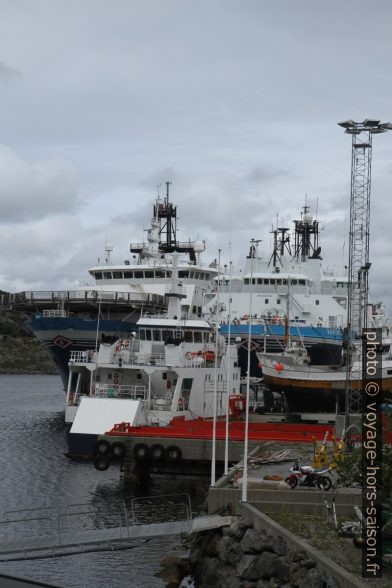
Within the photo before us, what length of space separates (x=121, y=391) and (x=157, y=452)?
11237 mm

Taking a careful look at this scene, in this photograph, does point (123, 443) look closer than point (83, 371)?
Yes

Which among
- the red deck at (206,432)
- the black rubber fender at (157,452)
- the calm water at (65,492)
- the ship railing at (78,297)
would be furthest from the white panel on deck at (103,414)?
the ship railing at (78,297)

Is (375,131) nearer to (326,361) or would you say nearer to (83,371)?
(83,371)

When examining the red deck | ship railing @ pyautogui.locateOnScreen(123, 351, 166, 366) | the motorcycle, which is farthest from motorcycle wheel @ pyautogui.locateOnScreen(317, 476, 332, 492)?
ship railing @ pyautogui.locateOnScreen(123, 351, 166, 366)

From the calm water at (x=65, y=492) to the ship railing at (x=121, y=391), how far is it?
13.3 feet

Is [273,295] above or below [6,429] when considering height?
above

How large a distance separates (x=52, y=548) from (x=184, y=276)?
56.2 metres

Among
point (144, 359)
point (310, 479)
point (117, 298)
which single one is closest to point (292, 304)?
point (117, 298)

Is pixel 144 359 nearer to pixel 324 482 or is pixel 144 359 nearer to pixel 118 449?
pixel 118 449

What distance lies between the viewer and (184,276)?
80.4 m

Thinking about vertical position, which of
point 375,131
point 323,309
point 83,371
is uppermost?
point 375,131

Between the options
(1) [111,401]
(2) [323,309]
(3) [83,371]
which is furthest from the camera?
(2) [323,309]

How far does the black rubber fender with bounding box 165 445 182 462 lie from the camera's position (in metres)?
34.6

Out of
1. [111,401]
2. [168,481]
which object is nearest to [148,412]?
[111,401]
